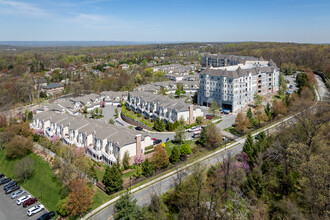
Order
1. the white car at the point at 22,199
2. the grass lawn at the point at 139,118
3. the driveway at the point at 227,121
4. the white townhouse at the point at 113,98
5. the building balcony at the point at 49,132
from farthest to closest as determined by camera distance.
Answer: the white townhouse at the point at 113,98 → the grass lawn at the point at 139,118 → the driveway at the point at 227,121 → the building balcony at the point at 49,132 → the white car at the point at 22,199

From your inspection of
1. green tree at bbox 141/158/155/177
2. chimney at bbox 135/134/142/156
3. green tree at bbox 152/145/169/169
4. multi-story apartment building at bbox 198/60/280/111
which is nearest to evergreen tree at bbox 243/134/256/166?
green tree at bbox 152/145/169/169

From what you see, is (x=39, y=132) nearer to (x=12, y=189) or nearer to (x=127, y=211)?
(x=12, y=189)

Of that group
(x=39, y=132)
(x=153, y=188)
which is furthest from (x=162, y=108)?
(x=39, y=132)

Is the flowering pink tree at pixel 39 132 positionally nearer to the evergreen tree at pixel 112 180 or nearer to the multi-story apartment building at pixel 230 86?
the evergreen tree at pixel 112 180

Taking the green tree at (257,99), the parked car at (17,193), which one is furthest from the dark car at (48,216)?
the green tree at (257,99)

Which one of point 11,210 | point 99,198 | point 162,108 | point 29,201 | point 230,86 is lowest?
point 11,210

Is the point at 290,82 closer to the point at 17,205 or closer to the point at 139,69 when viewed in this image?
the point at 139,69
